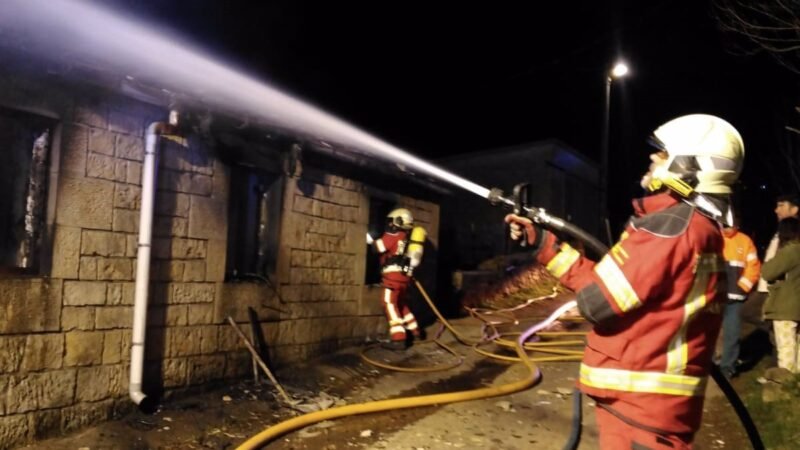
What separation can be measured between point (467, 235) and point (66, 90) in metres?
15.0

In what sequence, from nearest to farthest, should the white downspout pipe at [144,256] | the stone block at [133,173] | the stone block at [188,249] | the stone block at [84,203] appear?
Answer: the stone block at [84,203], the white downspout pipe at [144,256], the stone block at [133,173], the stone block at [188,249]

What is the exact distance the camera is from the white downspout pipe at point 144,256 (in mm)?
5129

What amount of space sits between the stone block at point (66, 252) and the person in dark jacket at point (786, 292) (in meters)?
6.51

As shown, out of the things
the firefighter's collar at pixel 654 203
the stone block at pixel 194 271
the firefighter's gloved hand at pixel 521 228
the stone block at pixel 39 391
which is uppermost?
the firefighter's collar at pixel 654 203

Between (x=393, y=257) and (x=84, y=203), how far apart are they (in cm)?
442

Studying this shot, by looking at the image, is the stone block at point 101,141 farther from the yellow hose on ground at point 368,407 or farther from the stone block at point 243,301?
the yellow hose on ground at point 368,407

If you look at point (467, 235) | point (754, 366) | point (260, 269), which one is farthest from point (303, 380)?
point (467, 235)

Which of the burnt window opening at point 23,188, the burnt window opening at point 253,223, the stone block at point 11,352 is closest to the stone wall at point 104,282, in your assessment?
the stone block at point 11,352

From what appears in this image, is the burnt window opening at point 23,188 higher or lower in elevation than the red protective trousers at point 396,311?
higher

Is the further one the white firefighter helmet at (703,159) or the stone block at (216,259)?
the stone block at (216,259)

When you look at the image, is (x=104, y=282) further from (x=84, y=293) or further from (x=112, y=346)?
(x=112, y=346)

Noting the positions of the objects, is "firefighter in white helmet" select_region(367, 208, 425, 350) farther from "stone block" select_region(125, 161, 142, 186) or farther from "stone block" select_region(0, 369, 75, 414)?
"stone block" select_region(0, 369, 75, 414)

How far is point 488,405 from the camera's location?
5.70 meters

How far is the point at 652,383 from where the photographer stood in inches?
89.5
